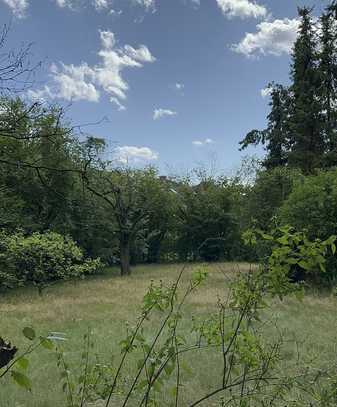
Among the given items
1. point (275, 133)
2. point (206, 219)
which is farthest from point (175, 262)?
point (275, 133)

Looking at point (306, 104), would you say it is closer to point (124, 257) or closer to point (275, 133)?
point (275, 133)

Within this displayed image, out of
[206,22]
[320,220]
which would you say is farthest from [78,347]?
[206,22]

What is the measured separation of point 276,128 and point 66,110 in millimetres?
21273

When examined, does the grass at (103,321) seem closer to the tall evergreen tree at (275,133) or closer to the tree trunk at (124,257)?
the tree trunk at (124,257)

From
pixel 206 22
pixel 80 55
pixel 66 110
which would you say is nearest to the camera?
pixel 66 110

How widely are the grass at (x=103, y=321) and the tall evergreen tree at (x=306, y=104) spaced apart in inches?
351

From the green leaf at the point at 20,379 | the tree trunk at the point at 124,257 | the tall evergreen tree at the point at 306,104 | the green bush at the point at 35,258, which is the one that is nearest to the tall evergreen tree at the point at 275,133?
the tall evergreen tree at the point at 306,104

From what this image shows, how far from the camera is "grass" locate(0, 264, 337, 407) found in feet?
13.4

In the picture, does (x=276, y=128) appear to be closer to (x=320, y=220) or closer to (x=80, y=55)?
(x=320, y=220)

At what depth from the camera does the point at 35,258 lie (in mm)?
12203

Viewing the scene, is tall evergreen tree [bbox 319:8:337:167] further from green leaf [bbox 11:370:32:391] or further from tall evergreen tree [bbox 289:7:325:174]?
green leaf [bbox 11:370:32:391]

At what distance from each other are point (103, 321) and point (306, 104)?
654 inches

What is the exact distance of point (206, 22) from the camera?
10.9m

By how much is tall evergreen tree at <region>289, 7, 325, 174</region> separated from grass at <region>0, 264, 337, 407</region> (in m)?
8.91
